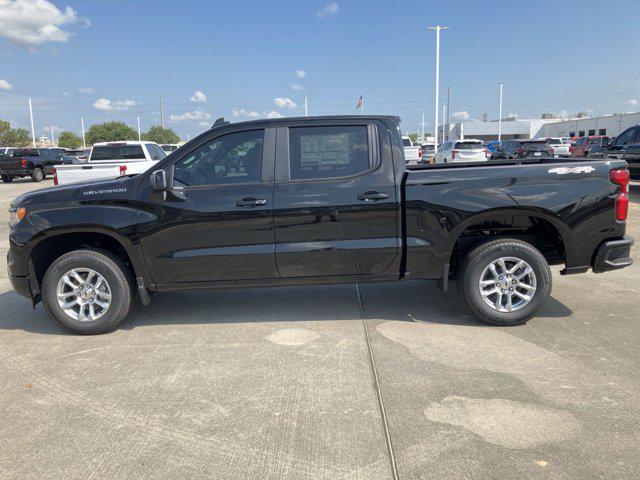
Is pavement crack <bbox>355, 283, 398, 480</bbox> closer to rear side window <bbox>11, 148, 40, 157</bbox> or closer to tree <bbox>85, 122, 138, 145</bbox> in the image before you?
rear side window <bbox>11, 148, 40, 157</bbox>

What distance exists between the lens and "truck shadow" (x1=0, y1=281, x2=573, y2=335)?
528 cm

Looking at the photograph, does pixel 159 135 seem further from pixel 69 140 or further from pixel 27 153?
pixel 27 153

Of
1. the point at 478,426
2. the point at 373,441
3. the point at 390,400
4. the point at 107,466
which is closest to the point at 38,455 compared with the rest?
the point at 107,466

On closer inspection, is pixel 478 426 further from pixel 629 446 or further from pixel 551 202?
pixel 551 202

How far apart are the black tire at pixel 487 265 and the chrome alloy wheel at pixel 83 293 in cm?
335

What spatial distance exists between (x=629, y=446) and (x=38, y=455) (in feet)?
11.1

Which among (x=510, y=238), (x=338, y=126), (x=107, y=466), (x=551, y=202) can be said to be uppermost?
(x=338, y=126)

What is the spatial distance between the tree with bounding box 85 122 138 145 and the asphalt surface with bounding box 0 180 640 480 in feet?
287

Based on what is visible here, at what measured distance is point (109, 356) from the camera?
14.7ft

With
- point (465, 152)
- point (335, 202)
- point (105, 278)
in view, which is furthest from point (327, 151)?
point (465, 152)

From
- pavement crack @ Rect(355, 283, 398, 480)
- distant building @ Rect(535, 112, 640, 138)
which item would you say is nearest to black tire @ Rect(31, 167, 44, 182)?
pavement crack @ Rect(355, 283, 398, 480)

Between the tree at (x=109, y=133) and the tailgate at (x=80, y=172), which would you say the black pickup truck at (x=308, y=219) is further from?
the tree at (x=109, y=133)

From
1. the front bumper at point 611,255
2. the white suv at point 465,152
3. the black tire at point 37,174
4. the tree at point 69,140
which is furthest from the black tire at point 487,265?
the tree at point 69,140

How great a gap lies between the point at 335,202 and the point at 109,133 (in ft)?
299
